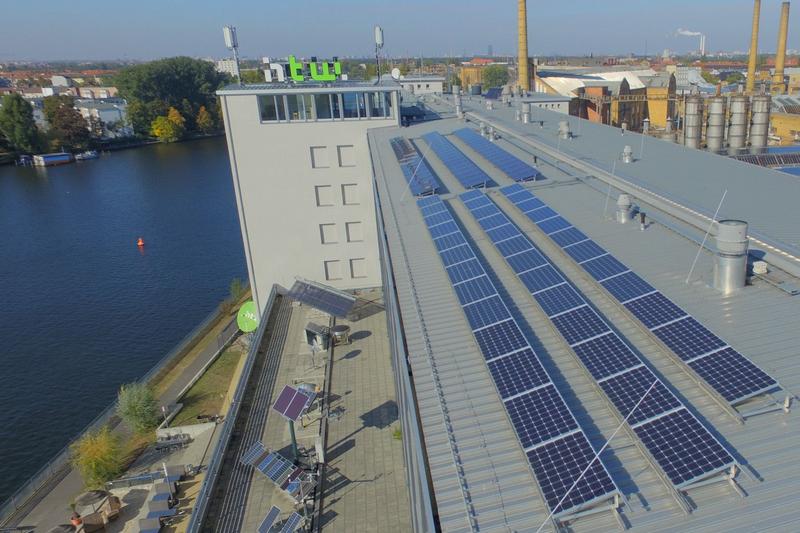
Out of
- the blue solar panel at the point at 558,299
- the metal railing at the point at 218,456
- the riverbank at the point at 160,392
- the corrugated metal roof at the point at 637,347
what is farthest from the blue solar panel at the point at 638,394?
the riverbank at the point at 160,392

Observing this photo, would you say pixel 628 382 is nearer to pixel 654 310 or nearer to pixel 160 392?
pixel 654 310

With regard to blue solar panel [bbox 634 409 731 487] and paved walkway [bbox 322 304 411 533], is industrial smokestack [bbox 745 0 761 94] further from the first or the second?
blue solar panel [bbox 634 409 731 487]

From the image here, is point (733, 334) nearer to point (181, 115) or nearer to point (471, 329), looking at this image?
point (471, 329)

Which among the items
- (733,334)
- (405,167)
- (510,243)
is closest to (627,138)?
(405,167)

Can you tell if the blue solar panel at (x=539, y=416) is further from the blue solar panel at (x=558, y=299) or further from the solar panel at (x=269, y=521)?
the solar panel at (x=269, y=521)

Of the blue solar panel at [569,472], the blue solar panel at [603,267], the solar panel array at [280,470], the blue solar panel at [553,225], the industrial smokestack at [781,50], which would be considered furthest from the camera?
the industrial smokestack at [781,50]

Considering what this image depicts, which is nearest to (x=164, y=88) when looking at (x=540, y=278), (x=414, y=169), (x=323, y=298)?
(x=323, y=298)

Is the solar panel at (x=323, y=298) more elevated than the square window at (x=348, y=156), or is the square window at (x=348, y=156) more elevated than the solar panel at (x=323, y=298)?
the square window at (x=348, y=156)
